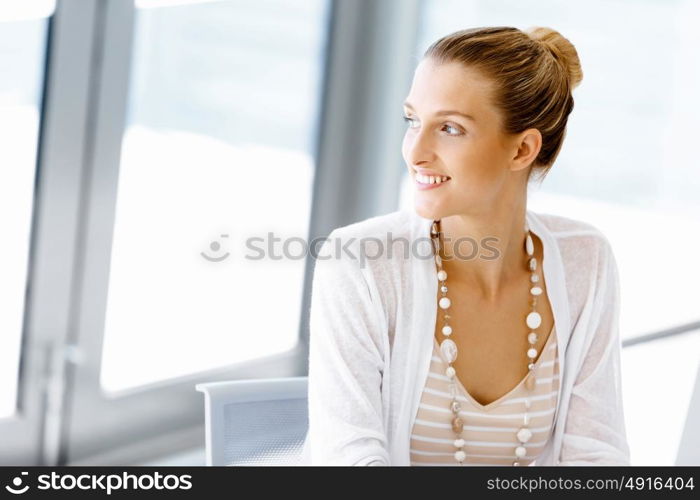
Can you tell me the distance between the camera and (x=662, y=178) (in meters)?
2.58

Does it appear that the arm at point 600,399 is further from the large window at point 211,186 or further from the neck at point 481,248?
the large window at point 211,186

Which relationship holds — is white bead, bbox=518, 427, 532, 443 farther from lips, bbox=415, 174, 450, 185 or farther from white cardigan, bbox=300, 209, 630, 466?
lips, bbox=415, 174, 450, 185

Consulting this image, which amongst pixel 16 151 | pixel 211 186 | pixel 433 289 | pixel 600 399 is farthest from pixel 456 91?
pixel 211 186

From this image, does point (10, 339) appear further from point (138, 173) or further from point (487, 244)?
point (487, 244)

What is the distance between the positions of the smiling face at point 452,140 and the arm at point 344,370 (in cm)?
17

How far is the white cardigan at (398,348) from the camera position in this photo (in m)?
1.40

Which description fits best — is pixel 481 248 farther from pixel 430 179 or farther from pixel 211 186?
pixel 211 186

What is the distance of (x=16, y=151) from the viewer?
2039 mm

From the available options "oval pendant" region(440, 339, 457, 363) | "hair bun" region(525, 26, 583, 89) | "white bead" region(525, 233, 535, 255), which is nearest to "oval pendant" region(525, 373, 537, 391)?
"oval pendant" region(440, 339, 457, 363)

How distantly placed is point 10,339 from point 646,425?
4.69ft

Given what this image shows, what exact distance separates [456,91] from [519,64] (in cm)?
11

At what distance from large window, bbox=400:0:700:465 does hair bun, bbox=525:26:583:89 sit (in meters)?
1.09

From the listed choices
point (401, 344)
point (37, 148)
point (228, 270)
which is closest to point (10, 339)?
point (37, 148)
